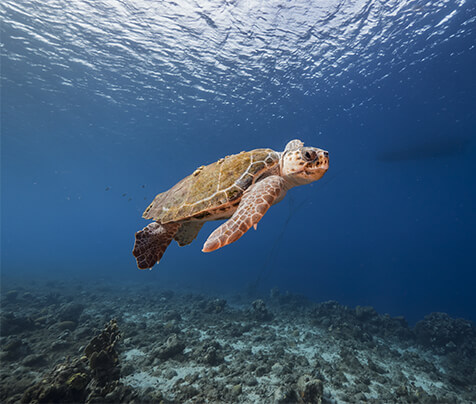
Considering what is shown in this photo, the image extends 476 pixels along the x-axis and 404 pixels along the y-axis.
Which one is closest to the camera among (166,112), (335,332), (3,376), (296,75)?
(3,376)

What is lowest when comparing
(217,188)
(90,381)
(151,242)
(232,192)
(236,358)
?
(236,358)

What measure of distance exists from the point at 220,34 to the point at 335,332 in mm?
15122

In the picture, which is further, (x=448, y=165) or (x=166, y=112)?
(x=448, y=165)

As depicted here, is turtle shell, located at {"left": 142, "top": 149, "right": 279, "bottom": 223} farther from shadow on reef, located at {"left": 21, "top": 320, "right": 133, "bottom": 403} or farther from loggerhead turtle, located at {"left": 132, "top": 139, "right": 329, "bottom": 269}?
shadow on reef, located at {"left": 21, "top": 320, "right": 133, "bottom": 403}

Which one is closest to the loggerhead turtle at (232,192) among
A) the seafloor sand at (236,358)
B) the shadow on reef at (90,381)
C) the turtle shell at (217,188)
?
the turtle shell at (217,188)

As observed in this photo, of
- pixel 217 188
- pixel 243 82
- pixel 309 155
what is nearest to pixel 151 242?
pixel 217 188

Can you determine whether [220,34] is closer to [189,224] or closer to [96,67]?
[96,67]

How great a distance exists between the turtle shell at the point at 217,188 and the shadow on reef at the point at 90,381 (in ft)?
9.64

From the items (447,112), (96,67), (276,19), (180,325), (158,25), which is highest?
(96,67)

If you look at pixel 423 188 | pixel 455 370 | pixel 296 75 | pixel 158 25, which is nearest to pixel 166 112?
pixel 158 25

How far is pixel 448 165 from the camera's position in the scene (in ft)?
95.5

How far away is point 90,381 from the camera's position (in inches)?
158

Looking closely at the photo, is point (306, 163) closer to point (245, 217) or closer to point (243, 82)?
point (245, 217)

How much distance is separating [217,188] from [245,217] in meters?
0.99
